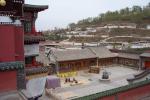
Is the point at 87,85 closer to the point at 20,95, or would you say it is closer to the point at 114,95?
the point at 114,95

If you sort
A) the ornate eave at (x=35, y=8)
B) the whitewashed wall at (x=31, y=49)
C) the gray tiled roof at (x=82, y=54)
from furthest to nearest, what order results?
the gray tiled roof at (x=82, y=54) → the whitewashed wall at (x=31, y=49) → the ornate eave at (x=35, y=8)

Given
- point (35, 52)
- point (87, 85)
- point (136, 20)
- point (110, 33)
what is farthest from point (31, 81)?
point (136, 20)

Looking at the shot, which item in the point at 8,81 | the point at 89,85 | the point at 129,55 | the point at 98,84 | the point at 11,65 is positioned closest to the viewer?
the point at 11,65

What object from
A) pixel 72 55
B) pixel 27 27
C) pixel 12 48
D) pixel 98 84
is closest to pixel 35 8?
pixel 27 27

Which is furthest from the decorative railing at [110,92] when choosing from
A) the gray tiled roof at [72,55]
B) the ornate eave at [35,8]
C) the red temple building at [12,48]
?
the gray tiled roof at [72,55]

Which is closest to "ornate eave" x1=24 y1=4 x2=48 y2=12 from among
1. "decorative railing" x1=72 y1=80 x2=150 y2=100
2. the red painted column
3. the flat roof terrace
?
the red painted column

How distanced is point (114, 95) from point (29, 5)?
8762 mm

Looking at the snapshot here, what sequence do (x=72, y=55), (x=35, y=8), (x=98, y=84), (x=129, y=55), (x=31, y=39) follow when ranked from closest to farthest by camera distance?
(x=31, y=39), (x=35, y=8), (x=98, y=84), (x=72, y=55), (x=129, y=55)

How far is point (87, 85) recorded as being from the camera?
26188mm

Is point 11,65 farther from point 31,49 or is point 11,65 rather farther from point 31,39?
point 31,49

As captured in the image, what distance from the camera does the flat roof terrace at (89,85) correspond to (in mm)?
22700

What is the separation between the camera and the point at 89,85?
2619 centimetres

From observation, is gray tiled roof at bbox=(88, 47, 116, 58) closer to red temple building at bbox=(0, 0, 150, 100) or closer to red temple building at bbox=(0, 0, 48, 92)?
red temple building at bbox=(0, 0, 150, 100)

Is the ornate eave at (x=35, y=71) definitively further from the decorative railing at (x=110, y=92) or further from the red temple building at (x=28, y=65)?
the decorative railing at (x=110, y=92)
